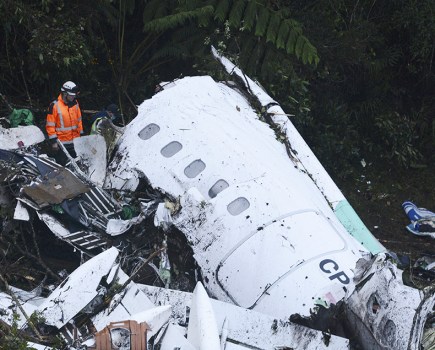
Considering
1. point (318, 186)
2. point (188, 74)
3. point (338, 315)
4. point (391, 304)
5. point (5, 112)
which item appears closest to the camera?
point (391, 304)

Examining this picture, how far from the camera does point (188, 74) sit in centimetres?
1185

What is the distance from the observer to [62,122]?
30.2 ft

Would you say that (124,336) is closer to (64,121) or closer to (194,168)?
(194,168)

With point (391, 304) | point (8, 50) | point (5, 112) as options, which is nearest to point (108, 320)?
point (391, 304)

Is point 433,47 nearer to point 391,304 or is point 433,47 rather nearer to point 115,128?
point 115,128

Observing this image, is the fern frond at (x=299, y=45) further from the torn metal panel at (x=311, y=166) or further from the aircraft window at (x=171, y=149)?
the aircraft window at (x=171, y=149)

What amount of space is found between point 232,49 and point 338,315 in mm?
5354

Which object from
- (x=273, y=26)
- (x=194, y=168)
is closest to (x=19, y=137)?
(x=194, y=168)

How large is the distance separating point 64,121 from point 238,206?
3.21 m

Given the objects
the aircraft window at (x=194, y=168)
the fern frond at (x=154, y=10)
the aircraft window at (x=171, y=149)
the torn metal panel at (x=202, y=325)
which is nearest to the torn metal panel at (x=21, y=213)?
the aircraft window at (x=171, y=149)

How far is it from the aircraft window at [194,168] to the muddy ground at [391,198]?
12.3ft

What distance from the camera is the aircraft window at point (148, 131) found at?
814 cm

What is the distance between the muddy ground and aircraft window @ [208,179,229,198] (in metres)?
3.63

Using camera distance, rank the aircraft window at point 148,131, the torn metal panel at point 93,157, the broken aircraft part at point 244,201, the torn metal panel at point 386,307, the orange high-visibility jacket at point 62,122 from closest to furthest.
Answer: the torn metal panel at point 386,307
the broken aircraft part at point 244,201
the aircraft window at point 148,131
the torn metal panel at point 93,157
the orange high-visibility jacket at point 62,122
